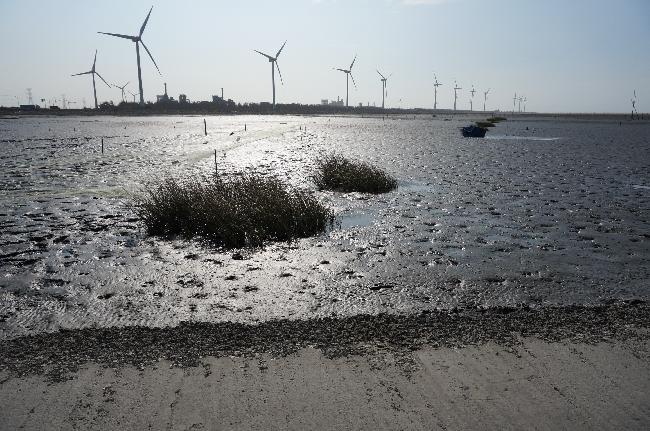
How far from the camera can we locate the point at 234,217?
12977 mm

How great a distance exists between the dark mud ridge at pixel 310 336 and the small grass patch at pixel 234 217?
17.4 ft

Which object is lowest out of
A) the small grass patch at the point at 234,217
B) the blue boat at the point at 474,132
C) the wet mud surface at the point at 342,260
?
the wet mud surface at the point at 342,260

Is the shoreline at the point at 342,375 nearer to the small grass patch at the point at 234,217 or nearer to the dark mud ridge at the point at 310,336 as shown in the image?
the dark mud ridge at the point at 310,336

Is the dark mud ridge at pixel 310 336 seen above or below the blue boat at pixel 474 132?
below

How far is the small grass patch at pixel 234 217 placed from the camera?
12656 millimetres

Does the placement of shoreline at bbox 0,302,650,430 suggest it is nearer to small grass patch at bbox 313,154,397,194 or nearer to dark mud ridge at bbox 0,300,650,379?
dark mud ridge at bbox 0,300,650,379

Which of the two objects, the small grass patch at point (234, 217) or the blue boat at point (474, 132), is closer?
the small grass patch at point (234, 217)

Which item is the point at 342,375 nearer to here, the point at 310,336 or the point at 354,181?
the point at 310,336

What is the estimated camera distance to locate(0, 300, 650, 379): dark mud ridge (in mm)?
6230

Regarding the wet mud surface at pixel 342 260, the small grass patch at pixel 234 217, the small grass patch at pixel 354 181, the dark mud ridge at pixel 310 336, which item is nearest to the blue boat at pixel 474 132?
the wet mud surface at pixel 342 260

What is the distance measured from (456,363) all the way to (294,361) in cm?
199

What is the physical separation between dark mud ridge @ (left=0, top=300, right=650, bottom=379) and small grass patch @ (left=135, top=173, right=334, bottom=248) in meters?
5.29

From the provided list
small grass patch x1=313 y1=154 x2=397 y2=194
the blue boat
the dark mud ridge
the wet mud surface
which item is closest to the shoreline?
the dark mud ridge

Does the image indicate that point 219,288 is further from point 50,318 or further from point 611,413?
point 611,413
